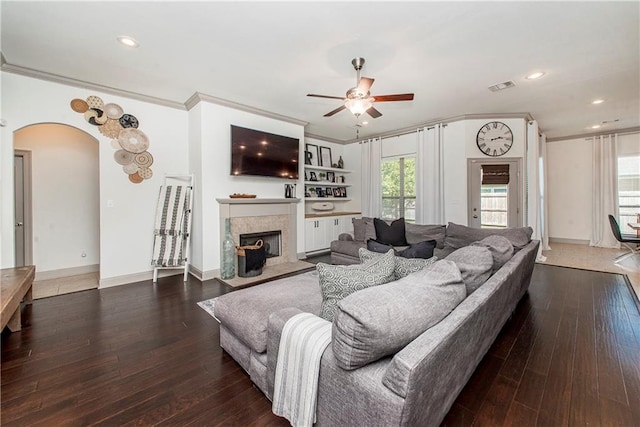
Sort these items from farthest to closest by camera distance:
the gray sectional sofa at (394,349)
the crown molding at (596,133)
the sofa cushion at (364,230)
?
the crown molding at (596,133) < the sofa cushion at (364,230) < the gray sectional sofa at (394,349)

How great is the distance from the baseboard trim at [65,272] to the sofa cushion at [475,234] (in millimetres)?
5603

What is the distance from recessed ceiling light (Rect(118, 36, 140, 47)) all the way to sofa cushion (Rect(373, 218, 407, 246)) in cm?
383

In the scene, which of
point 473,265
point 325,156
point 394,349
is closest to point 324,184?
point 325,156

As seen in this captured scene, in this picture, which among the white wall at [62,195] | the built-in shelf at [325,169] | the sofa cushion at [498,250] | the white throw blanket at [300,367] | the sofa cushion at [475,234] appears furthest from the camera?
the built-in shelf at [325,169]

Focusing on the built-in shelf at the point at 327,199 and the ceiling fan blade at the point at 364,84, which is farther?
the built-in shelf at the point at 327,199

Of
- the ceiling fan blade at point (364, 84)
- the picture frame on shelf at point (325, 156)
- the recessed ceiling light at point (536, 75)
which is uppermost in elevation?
the recessed ceiling light at point (536, 75)

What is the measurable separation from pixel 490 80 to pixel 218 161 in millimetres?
4032

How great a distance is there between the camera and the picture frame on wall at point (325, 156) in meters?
6.67

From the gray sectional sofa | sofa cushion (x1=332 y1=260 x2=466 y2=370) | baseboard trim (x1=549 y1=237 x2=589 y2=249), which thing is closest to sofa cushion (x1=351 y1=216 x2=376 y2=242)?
the gray sectional sofa

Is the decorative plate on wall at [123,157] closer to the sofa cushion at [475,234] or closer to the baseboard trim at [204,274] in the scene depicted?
Result: the baseboard trim at [204,274]

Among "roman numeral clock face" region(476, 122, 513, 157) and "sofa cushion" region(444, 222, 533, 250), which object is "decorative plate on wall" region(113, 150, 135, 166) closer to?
"sofa cushion" region(444, 222, 533, 250)

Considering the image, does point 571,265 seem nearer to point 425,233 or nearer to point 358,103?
point 425,233

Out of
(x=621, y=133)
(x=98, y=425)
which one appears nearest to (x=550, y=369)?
(x=98, y=425)

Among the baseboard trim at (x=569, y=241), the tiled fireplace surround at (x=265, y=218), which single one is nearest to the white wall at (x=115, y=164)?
the tiled fireplace surround at (x=265, y=218)
